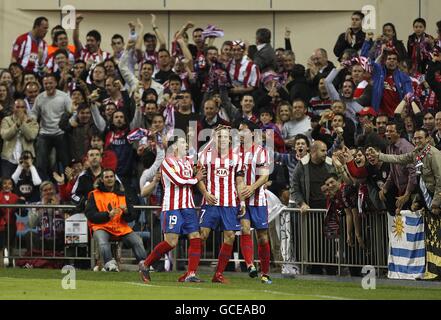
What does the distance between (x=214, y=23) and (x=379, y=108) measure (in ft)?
29.7

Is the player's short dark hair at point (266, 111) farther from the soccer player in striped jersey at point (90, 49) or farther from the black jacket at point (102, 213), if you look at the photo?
the soccer player in striped jersey at point (90, 49)

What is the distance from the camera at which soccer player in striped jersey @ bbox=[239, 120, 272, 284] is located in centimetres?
2006

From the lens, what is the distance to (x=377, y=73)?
24344mm

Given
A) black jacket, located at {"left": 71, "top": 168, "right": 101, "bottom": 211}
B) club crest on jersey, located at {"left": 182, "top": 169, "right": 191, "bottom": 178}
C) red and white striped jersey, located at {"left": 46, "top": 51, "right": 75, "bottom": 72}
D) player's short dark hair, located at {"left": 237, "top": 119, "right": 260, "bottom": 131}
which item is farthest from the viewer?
red and white striped jersey, located at {"left": 46, "top": 51, "right": 75, "bottom": 72}

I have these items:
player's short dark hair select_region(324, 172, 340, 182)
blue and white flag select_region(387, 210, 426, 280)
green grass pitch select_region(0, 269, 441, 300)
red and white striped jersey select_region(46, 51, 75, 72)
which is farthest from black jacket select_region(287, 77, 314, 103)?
red and white striped jersey select_region(46, 51, 75, 72)

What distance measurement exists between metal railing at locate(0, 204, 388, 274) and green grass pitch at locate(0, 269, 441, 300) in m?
0.84

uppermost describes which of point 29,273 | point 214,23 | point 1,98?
point 214,23

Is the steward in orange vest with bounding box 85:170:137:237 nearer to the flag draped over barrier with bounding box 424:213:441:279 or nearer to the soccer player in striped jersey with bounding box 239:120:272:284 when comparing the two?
the soccer player in striped jersey with bounding box 239:120:272:284

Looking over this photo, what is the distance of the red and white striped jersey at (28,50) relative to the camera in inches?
1136

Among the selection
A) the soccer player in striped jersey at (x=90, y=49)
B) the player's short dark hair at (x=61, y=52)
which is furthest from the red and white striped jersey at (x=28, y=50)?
the soccer player in striped jersey at (x=90, y=49)

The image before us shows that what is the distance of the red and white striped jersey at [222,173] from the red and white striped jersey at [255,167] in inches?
6.9

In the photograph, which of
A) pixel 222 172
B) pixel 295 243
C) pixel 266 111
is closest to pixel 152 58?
pixel 266 111
